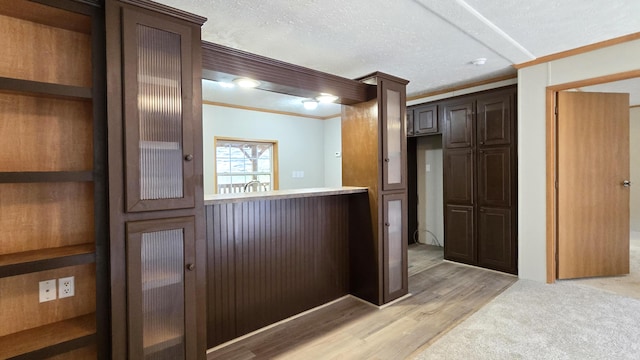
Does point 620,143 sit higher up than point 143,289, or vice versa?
point 620,143

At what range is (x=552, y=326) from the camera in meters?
2.45

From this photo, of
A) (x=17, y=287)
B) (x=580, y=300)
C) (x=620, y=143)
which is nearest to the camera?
(x=17, y=287)

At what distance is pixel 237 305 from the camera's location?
2.36 meters

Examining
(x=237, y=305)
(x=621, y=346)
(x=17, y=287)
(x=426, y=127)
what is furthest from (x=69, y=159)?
(x=426, y=127)

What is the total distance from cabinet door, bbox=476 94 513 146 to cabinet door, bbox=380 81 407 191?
4.55 feet

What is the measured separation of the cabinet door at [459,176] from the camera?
4000mm

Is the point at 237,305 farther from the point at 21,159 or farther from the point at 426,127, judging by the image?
the point at 426,127

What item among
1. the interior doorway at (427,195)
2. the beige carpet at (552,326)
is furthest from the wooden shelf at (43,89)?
the interior doorway at (427,195)

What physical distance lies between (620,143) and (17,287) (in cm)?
532

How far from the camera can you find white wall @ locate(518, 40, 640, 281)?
3.24 metres

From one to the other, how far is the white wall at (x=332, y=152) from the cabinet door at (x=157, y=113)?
476 centimetres

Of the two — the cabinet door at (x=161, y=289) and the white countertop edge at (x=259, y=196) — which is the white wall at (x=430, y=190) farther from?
the cabinet door at (x=161, y=289)

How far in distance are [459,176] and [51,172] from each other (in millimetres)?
4121

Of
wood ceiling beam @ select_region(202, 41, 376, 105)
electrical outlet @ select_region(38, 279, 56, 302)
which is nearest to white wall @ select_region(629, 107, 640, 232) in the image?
wood ceiling beam @ select_region(202, 41, 376, 105)
